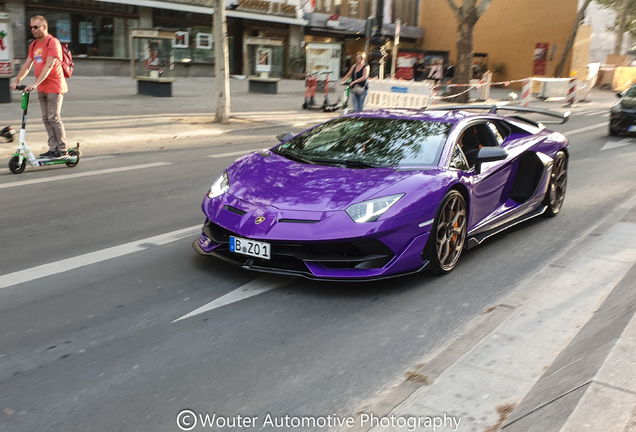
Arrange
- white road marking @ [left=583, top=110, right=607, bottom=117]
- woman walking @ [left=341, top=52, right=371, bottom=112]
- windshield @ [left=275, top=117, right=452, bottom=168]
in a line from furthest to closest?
1. white road marking @ [left=583, top=110, right=607, bottom=117]
2. woman walking @ [left=341, top=52, right=371, bottom=112]
3. windshield @ [left=275, top=117, right=452, bottom=168]

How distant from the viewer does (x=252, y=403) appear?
3354 mm

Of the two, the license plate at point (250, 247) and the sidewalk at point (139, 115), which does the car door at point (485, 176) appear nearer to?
the license plate at point (250, 247)

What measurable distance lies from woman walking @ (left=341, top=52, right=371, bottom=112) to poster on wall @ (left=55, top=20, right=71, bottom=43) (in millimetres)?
16499

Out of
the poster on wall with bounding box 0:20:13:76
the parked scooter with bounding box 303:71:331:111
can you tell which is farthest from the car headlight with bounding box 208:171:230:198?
the parked scooter with bounding box 303:71:331:111

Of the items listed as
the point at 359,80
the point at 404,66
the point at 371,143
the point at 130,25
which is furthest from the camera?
the point at 404,66

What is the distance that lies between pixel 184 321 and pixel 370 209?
5.01ft

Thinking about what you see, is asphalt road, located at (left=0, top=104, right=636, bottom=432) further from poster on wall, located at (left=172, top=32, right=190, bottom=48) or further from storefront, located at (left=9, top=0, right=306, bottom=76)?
poster on wall, located at (left=172, top=32, right=190, bottom=48)

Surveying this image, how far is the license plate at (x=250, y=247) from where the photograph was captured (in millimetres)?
4746

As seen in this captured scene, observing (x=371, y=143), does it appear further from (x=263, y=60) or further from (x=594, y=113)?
(x=263, y=60)

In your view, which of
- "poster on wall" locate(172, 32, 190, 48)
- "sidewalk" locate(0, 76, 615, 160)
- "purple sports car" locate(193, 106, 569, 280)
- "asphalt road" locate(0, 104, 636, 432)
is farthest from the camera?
"poster on wall" locate(172, 32, 190, 48)

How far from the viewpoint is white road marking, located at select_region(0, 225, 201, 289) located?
16.5ft

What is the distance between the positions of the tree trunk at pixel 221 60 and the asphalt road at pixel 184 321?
29.6 ft

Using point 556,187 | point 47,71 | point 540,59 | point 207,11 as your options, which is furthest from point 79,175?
point 540,59

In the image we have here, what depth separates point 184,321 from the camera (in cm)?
434
